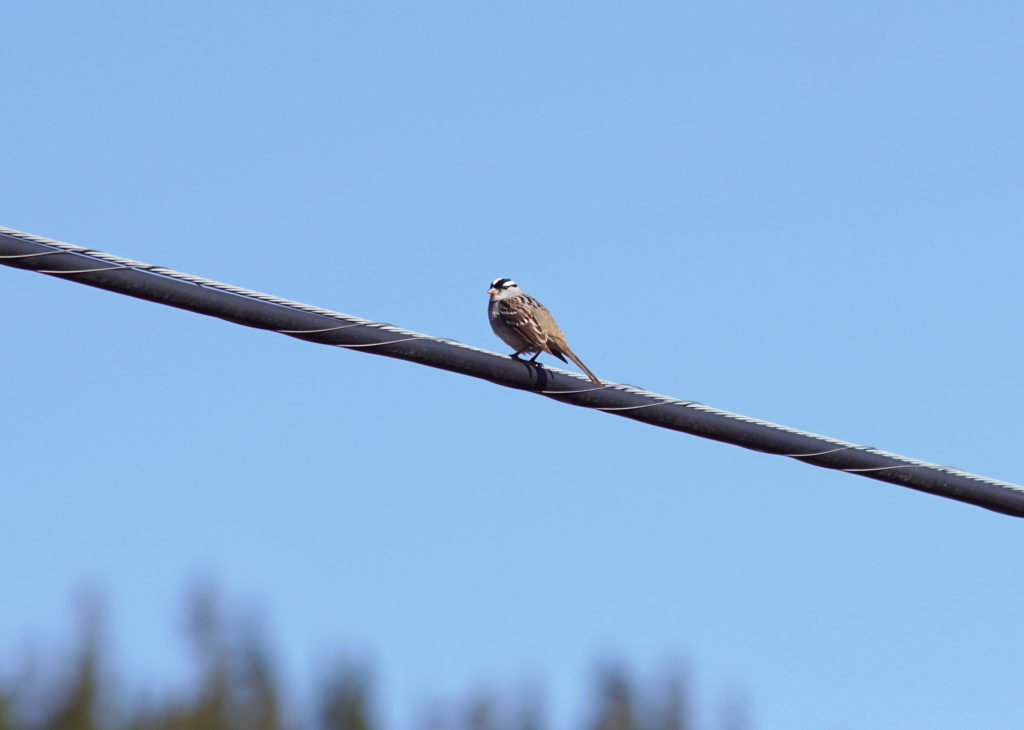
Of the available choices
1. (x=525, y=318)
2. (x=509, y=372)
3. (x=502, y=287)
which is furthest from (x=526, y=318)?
(x=509, y=372)

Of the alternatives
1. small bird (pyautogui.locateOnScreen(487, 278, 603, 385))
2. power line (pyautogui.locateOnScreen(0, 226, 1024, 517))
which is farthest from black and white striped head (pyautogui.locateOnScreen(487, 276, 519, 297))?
power line (pyautogui.locateOnScreen(0, 226, 1024, 517))

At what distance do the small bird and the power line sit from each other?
3218mm

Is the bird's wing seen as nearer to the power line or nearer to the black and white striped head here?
the black and white striped head

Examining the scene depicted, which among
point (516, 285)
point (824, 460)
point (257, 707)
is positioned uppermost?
point (516, 285)

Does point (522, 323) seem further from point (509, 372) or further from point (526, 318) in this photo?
point (509, 372)

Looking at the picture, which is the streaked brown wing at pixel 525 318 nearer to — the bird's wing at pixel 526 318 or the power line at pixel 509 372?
the bird's wing at pixel 526 318

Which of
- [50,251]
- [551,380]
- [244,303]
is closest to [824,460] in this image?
[551,380]

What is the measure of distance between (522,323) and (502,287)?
119 centimetres

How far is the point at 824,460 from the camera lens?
8180 millimetres

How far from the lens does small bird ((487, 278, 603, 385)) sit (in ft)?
39.5

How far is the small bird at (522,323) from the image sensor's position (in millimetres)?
12047

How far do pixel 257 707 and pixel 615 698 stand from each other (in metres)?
8.50

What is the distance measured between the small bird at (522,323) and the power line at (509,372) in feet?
10.6

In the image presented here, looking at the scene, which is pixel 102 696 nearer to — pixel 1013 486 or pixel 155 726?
pixel 155 726
